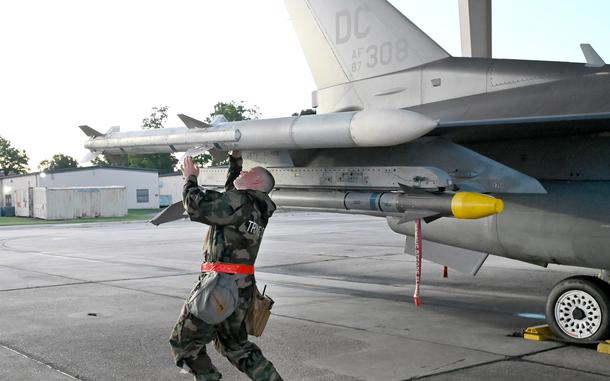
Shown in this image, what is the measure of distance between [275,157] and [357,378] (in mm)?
4196

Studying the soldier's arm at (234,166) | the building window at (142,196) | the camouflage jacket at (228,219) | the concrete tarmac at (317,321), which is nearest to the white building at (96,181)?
the building window at (142,196)

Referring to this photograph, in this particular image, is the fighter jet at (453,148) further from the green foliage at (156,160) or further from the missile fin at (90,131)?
the green foliage at (156,160)

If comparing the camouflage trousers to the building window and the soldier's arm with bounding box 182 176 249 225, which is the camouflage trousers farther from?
the building window

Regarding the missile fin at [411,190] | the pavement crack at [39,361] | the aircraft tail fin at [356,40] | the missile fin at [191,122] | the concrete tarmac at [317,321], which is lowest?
the concrete tarmac at [317,321]

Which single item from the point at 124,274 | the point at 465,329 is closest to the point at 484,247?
the point at 465,329

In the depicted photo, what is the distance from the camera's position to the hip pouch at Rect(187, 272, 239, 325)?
452 cm

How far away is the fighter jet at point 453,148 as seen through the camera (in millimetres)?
6957

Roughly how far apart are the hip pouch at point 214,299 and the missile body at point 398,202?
285cm

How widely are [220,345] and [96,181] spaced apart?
53.4 meters

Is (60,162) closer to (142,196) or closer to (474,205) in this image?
(142,196)

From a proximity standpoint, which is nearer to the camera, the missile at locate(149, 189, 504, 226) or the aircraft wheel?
the missile at locate(149, 189, 504, 226)

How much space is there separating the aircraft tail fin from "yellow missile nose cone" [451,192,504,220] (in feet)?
8.84

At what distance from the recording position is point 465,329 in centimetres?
771

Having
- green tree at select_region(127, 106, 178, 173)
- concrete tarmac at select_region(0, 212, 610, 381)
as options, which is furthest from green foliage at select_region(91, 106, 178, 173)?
concrete tarmac at select_region(0, 212, 610, 381)
